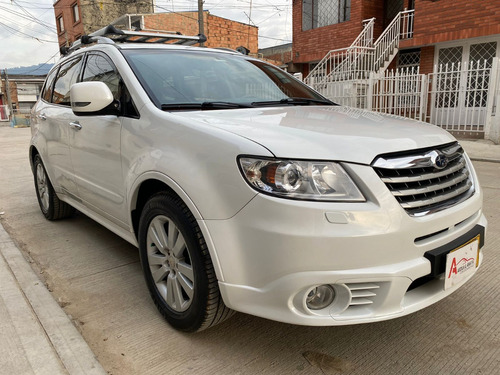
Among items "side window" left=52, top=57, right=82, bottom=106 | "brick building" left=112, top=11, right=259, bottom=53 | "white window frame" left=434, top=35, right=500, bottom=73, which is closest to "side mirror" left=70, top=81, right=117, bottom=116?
"side window" left=52, top=57, right=82, bottom=106

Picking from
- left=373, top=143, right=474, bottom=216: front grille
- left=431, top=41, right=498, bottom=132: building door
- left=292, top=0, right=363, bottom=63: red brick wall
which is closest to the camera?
left=373, top=143, right=474, bottom=216: front grille

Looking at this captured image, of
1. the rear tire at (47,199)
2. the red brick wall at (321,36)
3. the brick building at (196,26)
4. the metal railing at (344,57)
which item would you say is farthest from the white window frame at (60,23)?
the rear tire at (47,199)

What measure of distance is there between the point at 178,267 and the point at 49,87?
3.18 metres

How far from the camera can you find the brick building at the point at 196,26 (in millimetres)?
23828

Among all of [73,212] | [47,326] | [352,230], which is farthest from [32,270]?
[352,230]

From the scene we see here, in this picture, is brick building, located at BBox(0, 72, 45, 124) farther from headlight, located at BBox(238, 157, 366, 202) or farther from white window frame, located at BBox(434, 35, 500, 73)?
headlight, located at BBox(238, 157, 366, 202)

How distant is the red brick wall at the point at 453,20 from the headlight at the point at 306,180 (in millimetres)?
11024

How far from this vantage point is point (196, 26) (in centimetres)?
2611

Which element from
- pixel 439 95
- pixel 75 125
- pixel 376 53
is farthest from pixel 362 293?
pixel 376 53

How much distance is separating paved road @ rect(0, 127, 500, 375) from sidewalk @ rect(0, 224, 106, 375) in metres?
0.08

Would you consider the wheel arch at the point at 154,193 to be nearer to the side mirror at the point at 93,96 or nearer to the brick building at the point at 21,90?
the side mirror at the point at 93,96

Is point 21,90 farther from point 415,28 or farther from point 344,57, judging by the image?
point 415,28

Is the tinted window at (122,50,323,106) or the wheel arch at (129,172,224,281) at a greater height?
the tinted window at (122,50,323,106)

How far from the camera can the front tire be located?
1.97 metres
